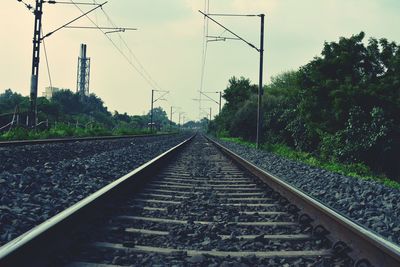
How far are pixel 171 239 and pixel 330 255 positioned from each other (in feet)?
4.35

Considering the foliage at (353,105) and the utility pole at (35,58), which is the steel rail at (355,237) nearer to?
the foliage at (353,105)

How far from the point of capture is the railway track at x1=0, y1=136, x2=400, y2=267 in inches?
111

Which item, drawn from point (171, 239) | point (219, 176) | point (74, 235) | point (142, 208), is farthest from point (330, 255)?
point (219, 176)

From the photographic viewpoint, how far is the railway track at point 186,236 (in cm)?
281

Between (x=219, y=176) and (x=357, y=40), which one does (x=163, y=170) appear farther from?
(x=357, y=40)

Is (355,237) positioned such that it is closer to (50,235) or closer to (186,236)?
(186,236)

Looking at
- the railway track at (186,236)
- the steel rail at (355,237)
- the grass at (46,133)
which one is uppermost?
the grass at (46,133)

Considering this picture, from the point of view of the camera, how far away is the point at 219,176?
8805 mm

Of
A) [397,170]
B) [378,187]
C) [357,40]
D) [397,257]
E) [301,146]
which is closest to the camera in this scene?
[397,257]

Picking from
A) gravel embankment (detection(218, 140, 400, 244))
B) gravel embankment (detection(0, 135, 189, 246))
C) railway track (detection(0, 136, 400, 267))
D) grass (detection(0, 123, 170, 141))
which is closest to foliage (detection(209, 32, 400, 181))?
gravel embankment (detection(218, 140, 400, 244))

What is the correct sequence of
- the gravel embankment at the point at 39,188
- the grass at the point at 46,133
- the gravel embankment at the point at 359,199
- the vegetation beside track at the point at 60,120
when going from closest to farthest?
1. the gravel embankment at the point at 39,188
2. the gravel embankment at the point at 359,199
3. the grass at the point at 46,133
4. the vegetation beside track at the point at 60,120

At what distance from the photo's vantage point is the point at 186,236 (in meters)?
3.72

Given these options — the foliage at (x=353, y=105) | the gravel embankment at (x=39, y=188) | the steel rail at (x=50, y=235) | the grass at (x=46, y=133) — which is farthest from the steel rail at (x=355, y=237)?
the grass at (x=46, y=133)

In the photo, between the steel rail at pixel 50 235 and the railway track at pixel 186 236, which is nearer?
the steel rail at pixel 50 235
